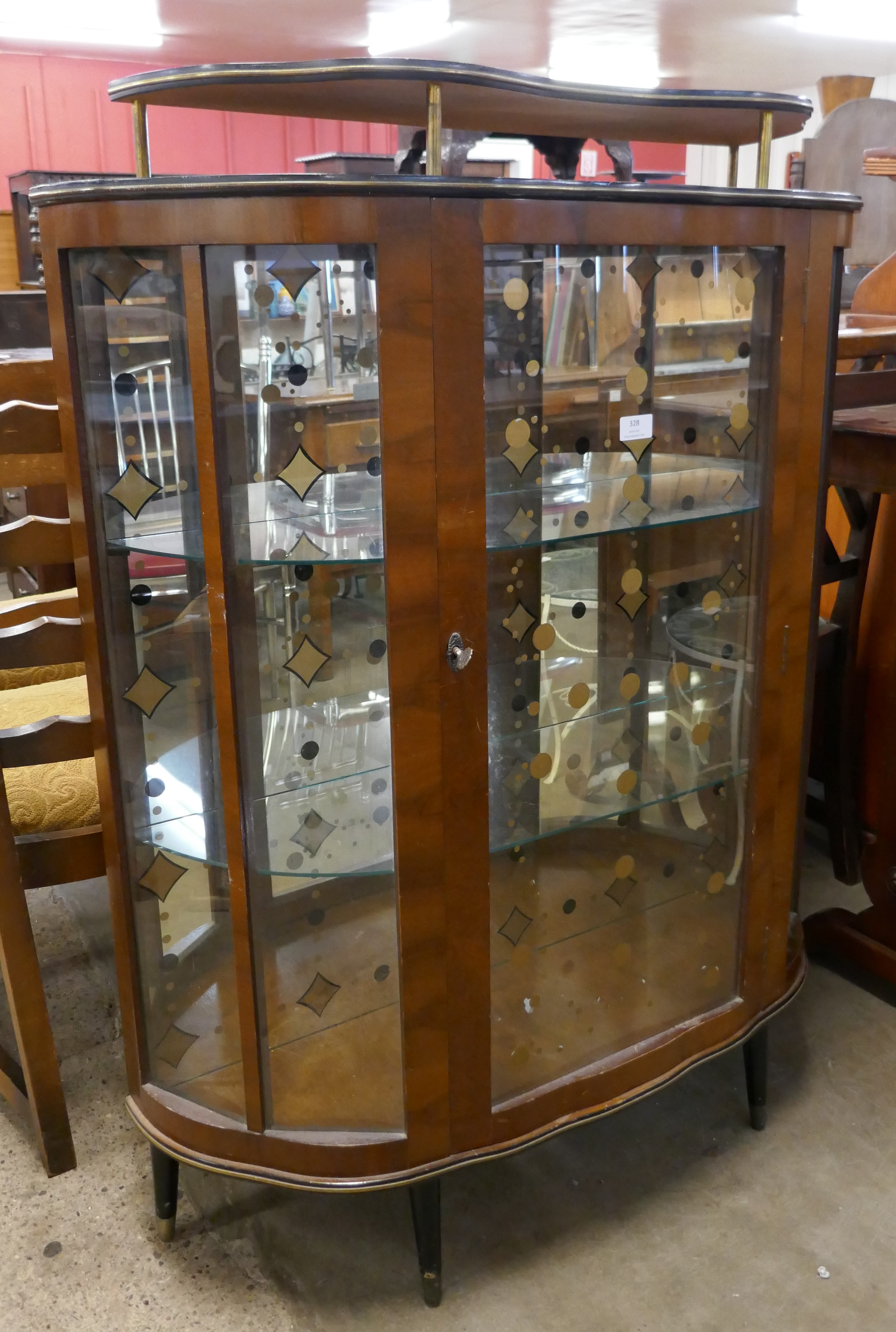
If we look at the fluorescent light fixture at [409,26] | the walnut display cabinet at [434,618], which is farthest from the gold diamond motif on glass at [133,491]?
the fluorescent light fixture at [409,26]

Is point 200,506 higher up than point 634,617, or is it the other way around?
point 200,506

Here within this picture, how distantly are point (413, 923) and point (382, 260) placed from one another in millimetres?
656

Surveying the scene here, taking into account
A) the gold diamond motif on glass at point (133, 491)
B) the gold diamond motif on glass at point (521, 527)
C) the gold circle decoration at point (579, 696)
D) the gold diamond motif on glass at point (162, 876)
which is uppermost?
the gold diamond motif on glass at point (133, 491)

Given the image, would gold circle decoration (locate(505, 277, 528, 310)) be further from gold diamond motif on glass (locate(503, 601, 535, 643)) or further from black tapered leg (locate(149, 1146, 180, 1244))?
black tapered leg (locate(149, 1146, 180, 1244))

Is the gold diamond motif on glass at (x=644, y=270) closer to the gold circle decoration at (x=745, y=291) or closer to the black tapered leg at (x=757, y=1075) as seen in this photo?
the gold circle decoration at (x=745, y=291)

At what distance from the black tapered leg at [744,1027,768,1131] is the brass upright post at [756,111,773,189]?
106 centimetres

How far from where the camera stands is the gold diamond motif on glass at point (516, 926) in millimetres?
1292

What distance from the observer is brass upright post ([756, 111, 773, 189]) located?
121cm

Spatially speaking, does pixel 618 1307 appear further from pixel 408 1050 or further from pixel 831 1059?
pixel 831 1059

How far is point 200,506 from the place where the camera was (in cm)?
106

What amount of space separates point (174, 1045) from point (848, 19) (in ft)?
26.1

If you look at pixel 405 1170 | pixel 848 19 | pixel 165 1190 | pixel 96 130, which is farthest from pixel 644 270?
pixel 96 130

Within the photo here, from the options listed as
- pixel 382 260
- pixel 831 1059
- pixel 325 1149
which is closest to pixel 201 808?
pixel 325 1149

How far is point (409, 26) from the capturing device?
25.0ft
